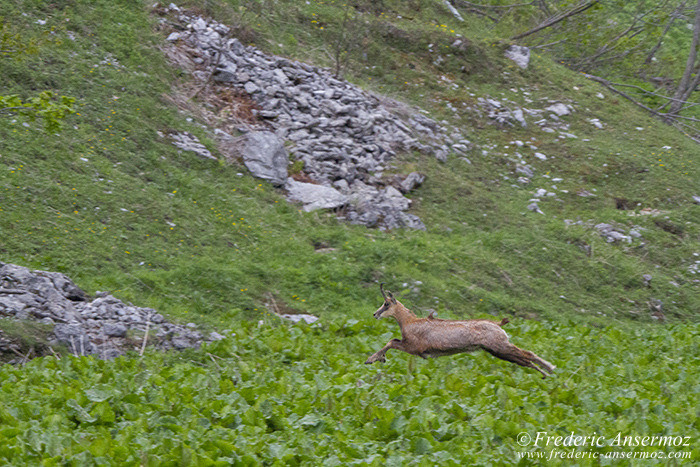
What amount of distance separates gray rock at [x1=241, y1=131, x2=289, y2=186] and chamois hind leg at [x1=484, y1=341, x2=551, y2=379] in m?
9.69

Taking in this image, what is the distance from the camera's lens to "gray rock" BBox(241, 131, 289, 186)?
1583cm

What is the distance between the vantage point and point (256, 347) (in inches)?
326

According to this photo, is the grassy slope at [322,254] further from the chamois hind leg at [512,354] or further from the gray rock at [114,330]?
the gray rock at [114,330]

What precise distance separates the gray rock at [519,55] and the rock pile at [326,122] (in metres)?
6.48

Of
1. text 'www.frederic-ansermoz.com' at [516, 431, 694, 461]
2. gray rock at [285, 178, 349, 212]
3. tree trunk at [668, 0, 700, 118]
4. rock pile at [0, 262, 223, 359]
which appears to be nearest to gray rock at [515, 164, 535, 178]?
gray rock at [285, 178, 349, 212]

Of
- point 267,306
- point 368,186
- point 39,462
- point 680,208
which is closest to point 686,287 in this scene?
point 680,208

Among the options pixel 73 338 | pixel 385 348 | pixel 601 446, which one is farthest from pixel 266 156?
pixel 601 446

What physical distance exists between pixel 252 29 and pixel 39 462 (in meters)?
17.9

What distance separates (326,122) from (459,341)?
11.8m

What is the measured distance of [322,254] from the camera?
13562 millimetres

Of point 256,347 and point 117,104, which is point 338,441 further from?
point 117,104

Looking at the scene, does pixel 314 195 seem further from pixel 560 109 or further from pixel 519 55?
pixel 519 55

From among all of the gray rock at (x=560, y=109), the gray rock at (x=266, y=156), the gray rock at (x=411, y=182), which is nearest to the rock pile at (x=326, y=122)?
the gray rock at (x=266, y=156)

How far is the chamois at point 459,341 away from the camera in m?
6.89
